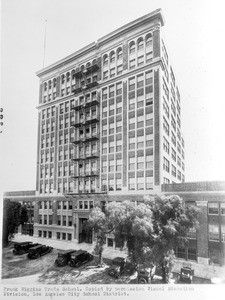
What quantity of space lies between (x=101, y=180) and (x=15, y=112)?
33.8ft

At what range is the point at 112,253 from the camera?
18.7m

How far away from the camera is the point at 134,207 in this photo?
12.5 m

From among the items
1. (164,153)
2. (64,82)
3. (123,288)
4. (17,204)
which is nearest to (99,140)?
(164,153)

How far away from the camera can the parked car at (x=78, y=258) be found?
1572 centimetres

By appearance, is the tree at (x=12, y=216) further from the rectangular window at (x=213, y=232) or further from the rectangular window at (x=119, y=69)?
the rectangular window at (x=119, y=69)

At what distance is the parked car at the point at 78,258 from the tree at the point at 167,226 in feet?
21.0

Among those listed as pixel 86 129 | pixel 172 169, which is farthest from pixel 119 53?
pixel 172 169

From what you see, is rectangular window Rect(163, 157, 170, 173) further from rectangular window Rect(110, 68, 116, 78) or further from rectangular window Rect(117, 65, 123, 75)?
rectangular window Rect(110, 68, 116, 78)

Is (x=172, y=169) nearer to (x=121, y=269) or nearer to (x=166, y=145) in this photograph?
(x=166, y=145)

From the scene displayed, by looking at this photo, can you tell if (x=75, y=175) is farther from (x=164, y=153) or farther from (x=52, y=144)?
(x=164, y=153)

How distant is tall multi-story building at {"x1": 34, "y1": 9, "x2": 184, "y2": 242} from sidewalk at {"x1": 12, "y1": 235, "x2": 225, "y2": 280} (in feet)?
3.06

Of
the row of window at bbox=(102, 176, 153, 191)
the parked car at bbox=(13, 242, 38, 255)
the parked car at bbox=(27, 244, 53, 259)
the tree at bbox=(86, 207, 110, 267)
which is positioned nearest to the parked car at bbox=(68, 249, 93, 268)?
the tree at bbox=(86, 207, 110, 267)

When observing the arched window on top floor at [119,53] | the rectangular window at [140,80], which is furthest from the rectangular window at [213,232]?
the arched window on top floor at [119,53]

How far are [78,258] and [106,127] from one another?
11.4 m
